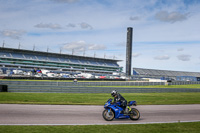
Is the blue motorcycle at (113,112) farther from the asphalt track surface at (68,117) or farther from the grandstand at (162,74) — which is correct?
the grandstand at (162,74)

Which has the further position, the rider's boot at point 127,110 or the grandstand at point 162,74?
the grandstand at point 162,74

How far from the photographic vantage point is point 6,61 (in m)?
94.5

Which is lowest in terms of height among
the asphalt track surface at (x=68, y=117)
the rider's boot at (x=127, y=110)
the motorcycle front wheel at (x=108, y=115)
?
the asphalt track surface at (x=68, y=117)

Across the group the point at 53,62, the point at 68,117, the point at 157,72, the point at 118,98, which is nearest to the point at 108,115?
the point at 118,98

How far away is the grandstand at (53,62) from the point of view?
96850mm

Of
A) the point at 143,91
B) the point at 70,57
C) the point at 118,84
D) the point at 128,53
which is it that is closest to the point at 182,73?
the point at 128,53

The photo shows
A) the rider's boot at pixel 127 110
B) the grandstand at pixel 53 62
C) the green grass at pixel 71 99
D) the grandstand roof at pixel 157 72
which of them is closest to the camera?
the rider's boot at pixel 127 110

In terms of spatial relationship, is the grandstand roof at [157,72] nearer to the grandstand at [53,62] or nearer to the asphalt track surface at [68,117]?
the grandstand at [53,62]

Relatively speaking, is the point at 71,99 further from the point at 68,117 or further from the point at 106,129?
the point at 106,129

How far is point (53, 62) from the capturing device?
11100cm

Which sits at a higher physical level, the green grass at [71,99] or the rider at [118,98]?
the rider at [118,98]

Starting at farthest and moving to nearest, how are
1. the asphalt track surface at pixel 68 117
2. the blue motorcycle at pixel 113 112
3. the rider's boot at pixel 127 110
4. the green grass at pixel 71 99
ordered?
1. the green grass at pixel 71 99
2. the rider's boot at pixel 127 110
3. the blue motorcycle at pixel 113 112
4. the asphalt track surface at pixel 68 117

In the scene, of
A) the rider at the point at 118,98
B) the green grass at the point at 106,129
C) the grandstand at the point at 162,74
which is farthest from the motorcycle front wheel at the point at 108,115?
the grandstand at the point at 162,74

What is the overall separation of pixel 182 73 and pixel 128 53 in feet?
132
